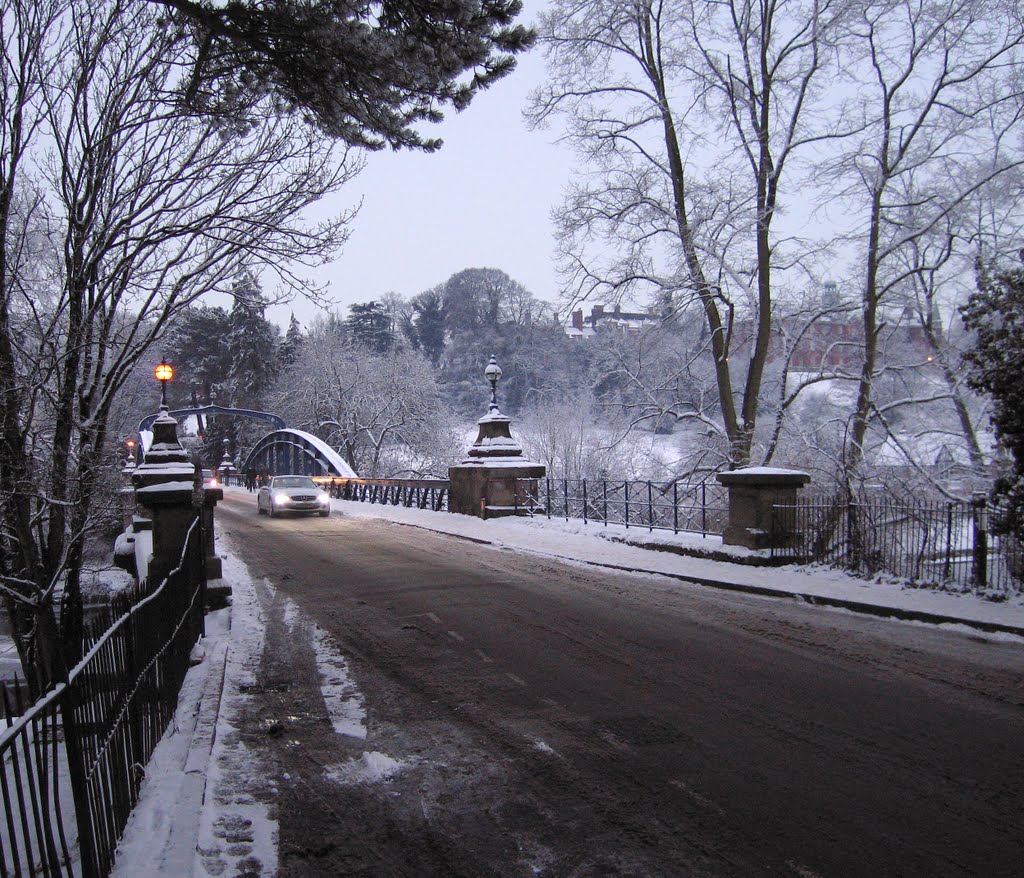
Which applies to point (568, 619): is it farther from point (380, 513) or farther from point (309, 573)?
point (380, 513)

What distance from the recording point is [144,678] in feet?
15.3

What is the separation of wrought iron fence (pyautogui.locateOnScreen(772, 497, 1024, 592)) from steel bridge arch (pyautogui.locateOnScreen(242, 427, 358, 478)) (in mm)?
Answer: 25330

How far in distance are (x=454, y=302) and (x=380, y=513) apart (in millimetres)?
51318

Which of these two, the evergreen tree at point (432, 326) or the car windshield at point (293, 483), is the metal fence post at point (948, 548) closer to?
the car windshield at point (293, 483)

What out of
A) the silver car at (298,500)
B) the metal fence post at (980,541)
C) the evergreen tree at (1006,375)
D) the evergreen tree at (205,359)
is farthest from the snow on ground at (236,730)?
the evergreen tree at (205,359)

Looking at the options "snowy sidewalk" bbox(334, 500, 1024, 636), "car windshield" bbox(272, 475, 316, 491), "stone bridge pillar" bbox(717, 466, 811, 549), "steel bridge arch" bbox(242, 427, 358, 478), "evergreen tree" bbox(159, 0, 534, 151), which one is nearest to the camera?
"evergreen tree" bbox(159, 0, 534, 151)

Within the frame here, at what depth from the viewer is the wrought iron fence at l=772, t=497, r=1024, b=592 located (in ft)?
33.4

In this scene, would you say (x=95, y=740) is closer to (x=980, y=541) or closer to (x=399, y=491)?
(x=980, y=541)

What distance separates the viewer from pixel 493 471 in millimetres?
20734

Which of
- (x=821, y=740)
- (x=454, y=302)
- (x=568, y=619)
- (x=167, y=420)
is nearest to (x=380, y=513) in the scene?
(x=167, y=420)

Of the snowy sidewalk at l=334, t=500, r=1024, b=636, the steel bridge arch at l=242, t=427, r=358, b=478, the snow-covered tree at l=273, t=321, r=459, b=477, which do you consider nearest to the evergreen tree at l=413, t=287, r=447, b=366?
the snow-covered tree at l=273, t=321, r=459, b=477

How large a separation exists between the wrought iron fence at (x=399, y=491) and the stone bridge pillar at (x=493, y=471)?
87.1 inches

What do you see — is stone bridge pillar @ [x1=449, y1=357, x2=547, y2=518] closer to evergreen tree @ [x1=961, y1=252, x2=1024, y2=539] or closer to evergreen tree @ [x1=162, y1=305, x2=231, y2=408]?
evergreen tree @ [x1=961, y1=252, x2=1024, y2=539]

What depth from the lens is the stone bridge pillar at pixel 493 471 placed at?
68.4 feet
